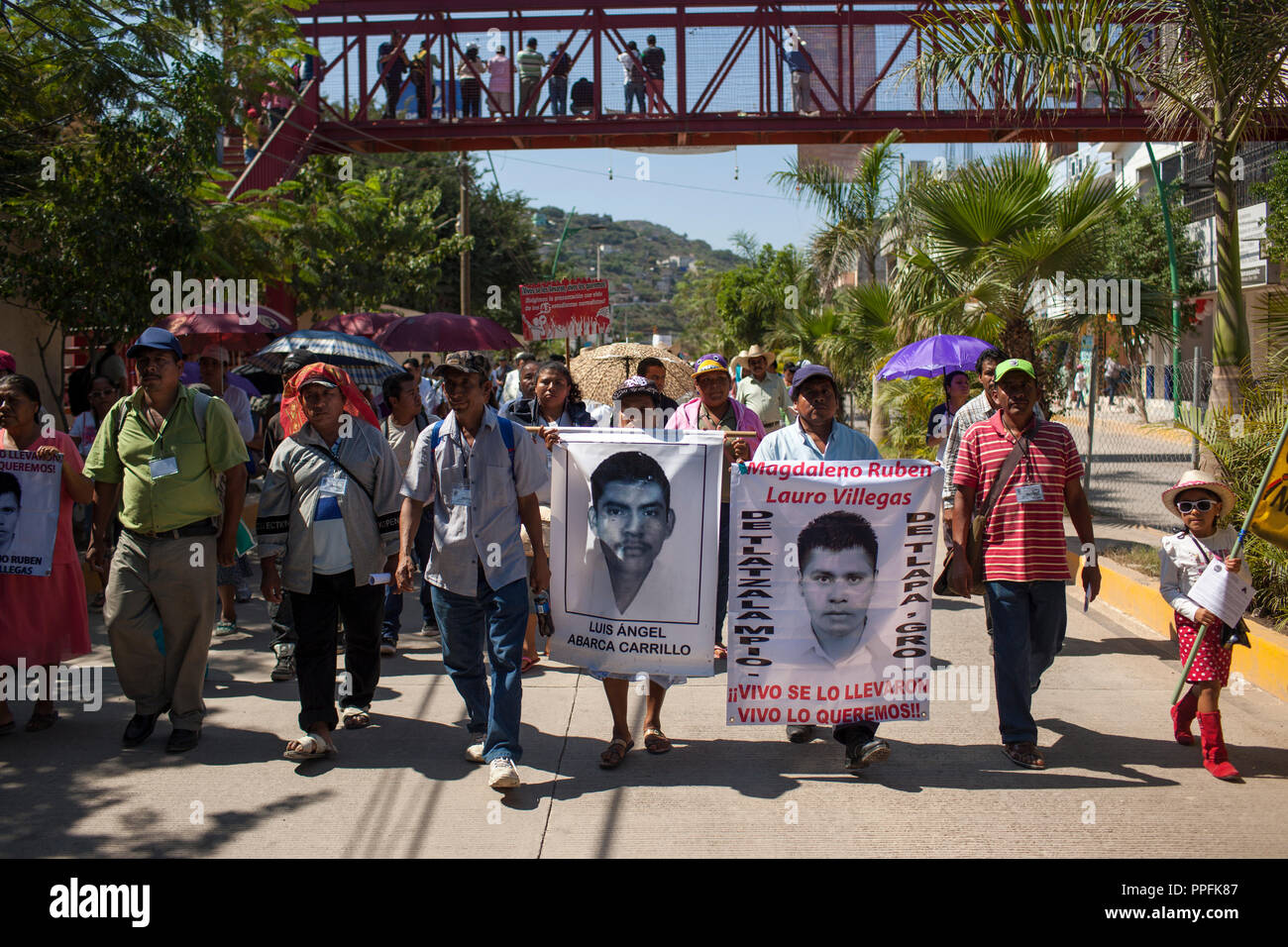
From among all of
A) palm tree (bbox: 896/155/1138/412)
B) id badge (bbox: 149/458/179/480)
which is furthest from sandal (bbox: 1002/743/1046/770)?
palm tree (bbox: 896/155/1138/412)

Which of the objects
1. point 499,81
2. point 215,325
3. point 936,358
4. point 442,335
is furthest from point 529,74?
point 936,358

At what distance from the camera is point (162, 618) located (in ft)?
19.1

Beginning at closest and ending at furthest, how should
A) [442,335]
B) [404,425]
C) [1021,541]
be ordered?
[1021,541] < [404,425] < [442,335]

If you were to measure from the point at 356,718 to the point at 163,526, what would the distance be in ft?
4.65

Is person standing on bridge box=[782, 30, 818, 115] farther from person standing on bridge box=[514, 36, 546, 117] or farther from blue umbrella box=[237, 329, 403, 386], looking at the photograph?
blue umbrella box=[237, 329, 403, 386]

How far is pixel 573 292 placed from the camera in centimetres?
1619

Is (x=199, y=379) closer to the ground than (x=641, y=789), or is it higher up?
higher up

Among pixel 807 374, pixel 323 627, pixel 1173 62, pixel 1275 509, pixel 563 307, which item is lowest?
pixel 323 627

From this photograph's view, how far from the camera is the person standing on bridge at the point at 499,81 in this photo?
20328 millimetres

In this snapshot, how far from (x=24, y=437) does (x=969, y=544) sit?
16.3 ft

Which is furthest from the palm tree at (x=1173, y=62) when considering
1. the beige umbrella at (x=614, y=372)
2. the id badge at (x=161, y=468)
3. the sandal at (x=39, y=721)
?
the sandal at (x=39, y=721)

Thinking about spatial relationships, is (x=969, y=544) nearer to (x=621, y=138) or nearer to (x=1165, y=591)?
(x=1165, y=591)

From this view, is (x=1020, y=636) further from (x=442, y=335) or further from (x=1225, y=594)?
(x=442, y=335)
